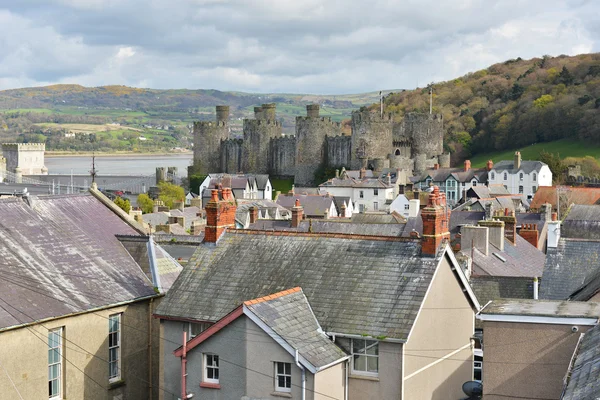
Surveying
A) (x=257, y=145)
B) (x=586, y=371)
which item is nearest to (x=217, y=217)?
(x=586, y=371)

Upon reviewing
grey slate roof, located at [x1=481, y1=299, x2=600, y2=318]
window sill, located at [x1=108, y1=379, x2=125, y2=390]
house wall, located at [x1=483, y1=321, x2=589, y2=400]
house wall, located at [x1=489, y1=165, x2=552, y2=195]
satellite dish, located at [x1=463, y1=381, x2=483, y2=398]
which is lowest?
window sill, located at [x1=108, y1=379, x2=125, y2=390]

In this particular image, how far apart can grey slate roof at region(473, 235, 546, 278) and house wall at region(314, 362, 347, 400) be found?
12092 millimetres

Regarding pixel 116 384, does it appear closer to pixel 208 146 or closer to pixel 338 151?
pixel 338 151

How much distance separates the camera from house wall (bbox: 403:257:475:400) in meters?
16.7

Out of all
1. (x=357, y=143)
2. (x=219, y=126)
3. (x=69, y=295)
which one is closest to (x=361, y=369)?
(x=69, y=295)

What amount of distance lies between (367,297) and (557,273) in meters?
8.81

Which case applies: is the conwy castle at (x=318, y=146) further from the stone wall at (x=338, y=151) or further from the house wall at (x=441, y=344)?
the house wall at (x=441, y=344)

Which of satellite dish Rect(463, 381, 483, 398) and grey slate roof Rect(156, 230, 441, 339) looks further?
satellite dish Rect(463, 381, 483, 398)

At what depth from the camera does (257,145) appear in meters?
110

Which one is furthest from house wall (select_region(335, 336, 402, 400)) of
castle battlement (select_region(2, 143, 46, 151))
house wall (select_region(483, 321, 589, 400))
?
castle battlement (select_region(2, 143, 46, 151))

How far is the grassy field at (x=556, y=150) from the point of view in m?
112

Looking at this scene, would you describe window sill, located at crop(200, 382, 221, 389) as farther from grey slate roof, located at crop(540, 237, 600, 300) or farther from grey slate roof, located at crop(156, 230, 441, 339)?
grey slate roof, located at crop(540, 237, 600, 300)

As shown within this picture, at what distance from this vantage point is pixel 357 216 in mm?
47594

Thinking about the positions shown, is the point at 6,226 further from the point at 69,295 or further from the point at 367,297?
the point at 367,297
